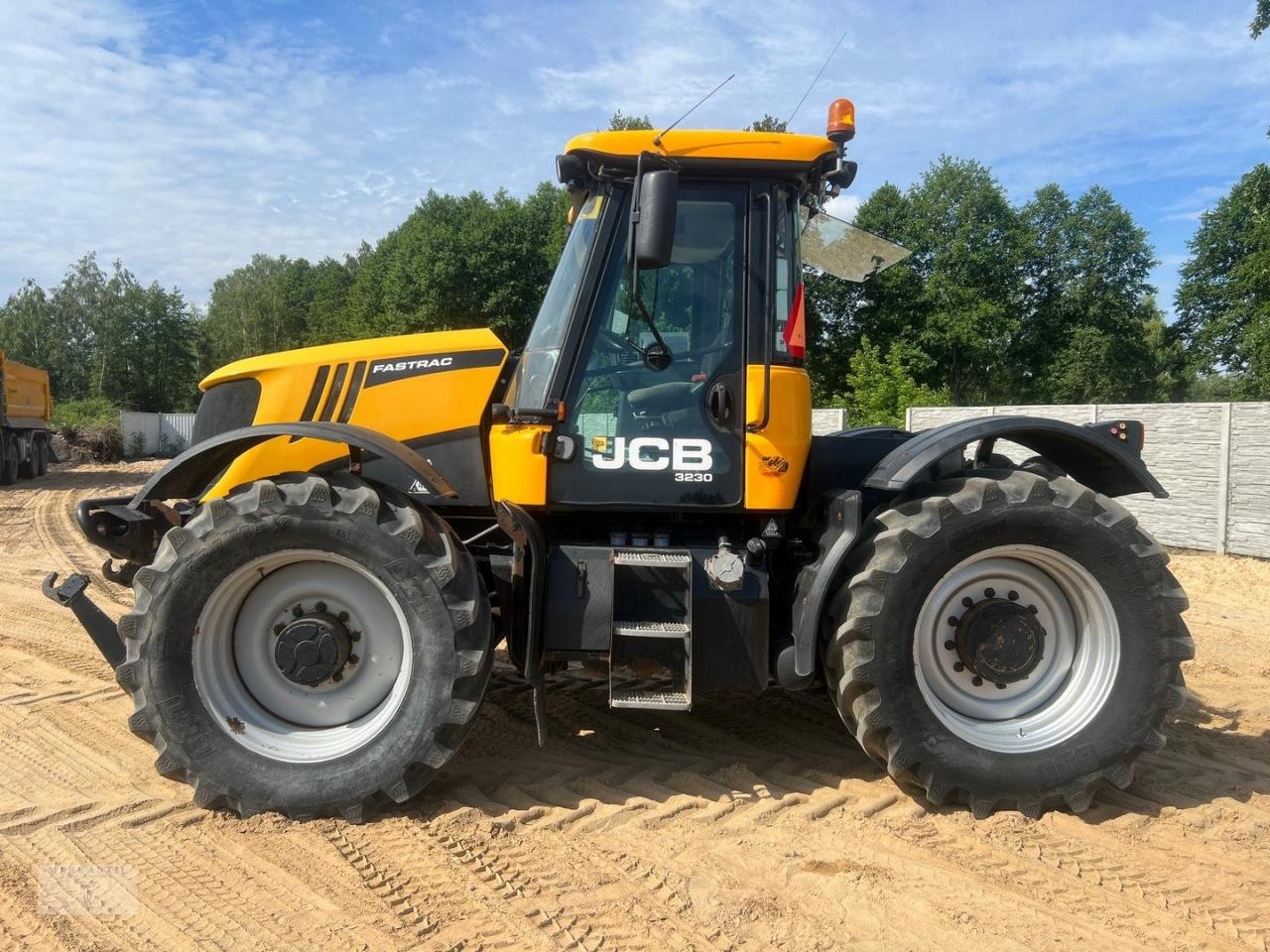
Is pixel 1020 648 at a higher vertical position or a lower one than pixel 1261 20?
lower

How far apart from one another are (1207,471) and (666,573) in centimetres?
954

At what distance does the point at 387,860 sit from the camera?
3.28 metres

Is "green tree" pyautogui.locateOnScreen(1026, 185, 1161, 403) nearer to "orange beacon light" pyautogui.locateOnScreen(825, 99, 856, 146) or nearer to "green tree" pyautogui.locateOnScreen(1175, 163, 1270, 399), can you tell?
"green tree" pyautogui.locateOnScreen(1175, 163, 1270, 399)

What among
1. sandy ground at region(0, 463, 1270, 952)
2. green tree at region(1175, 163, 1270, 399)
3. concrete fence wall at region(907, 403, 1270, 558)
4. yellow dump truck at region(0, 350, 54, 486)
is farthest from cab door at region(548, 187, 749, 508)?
green tree at region(1175, 163, 1270, 399)

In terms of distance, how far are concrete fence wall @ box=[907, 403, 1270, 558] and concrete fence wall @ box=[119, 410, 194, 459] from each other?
31887 millimetres

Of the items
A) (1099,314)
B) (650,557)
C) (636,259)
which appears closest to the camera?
(636,259)

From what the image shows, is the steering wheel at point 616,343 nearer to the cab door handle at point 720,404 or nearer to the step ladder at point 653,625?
the cab door handle at point 720,404

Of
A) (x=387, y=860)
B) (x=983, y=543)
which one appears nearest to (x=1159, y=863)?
(x=983, y=543)

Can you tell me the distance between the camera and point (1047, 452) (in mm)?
4523

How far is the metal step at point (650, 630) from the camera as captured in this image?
12.3ft

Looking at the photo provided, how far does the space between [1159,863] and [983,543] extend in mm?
1335

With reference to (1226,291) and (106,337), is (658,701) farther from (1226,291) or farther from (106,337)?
(106,337)

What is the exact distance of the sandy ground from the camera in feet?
9.48

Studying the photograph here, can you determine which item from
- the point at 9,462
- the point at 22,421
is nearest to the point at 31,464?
the point at 22,421
